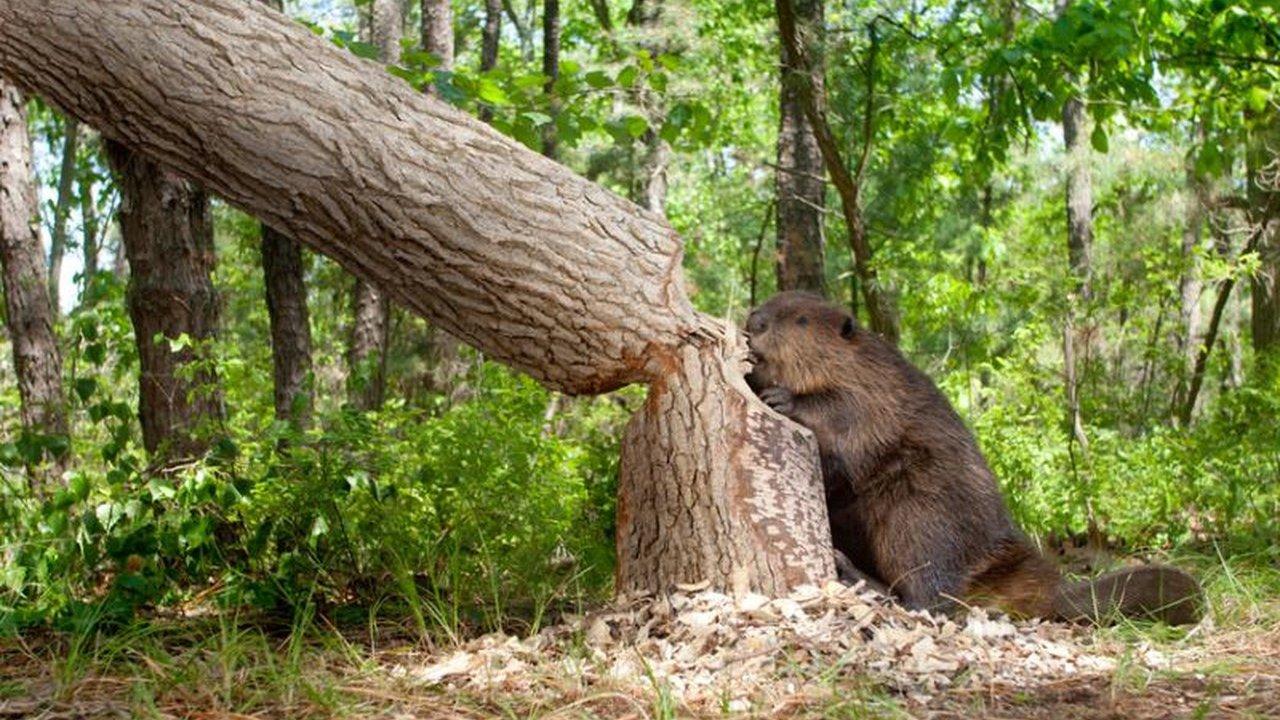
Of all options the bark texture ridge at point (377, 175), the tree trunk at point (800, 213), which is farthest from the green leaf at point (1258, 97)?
the bark texture ridge at point (377, 175)

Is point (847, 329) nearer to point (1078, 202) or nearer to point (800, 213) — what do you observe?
point (800, 213)

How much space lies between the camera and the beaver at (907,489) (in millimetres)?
4691

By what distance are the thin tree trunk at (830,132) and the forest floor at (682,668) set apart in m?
3.93

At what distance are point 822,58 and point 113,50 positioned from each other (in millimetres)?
5252

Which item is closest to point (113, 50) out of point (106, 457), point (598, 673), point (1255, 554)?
point (106, 457)

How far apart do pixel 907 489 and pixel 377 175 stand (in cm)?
232

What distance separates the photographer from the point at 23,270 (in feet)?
23.0

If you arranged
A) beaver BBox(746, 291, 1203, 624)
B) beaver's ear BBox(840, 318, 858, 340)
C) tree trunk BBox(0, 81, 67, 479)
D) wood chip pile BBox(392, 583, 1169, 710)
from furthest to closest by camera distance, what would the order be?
tree trunk BBox(0, 81, 67, 479)
beaver's ear BBox(840, 318, 858, 340)
beaver BBox(746, 291, 1203, 624)
wood chip pile BBox(392, 583, 1169, 710)

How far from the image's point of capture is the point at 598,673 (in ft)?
12.3

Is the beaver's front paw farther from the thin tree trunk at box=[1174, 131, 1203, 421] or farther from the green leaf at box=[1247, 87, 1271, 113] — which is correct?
the thin tree trunk at box=[1174, 131, 1203, 421]

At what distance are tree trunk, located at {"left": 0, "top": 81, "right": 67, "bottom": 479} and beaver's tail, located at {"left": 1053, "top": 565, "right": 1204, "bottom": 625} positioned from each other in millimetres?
5378

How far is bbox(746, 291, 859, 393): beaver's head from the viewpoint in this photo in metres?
4.98

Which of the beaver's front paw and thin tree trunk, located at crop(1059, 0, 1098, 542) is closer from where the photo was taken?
the beaver's front paw

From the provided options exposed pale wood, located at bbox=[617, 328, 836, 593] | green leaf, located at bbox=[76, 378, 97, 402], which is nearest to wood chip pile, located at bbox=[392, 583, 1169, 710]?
exposed pale wood, located at bbox=[617, 328, 836, 593]
